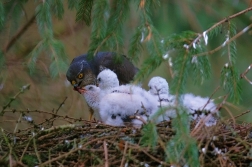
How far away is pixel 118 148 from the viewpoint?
2.41m

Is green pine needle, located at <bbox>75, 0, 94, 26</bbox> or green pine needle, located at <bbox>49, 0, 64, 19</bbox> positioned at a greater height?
green pine needle, located at <bbox>75, 0, 94, 26</bbox>

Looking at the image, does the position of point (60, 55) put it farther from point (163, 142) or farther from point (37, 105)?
point (37, 105)

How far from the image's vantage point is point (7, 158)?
237 cm

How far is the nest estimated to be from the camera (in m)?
2.37

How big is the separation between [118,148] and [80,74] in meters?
1.73

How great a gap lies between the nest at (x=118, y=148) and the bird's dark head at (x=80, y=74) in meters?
1.45

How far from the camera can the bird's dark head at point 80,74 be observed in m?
4.09

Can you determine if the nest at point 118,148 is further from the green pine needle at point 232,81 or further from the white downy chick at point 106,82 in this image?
the white downy chick at point 106,82

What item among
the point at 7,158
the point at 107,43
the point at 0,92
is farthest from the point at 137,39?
the point at 0,92

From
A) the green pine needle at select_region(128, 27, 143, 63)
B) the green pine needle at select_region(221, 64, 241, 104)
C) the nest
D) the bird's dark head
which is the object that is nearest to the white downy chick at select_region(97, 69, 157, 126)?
the green pine needle at select_region(128, 27, 143, 63)

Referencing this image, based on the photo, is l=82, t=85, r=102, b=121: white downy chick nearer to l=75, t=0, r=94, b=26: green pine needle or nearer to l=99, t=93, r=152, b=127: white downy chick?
l=99, t=93, r=152, b=127: white downy chick

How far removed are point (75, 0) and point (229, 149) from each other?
1.16m

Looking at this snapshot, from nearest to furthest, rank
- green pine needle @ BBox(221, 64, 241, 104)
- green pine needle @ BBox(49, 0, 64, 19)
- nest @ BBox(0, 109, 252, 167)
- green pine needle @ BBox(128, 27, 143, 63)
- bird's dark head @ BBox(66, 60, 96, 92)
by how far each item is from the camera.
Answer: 1. nest @ BBox(0, 109, 252, 167)
2. green pine needle @ BBox(221, 64, 241, 104)
3. green pine needle @ BBox(128, 27, 143, 63)
4. green pine needle @ BBox(49, 0, 64, 19)
5. bird's dark head @ BBox(66, 60, 96, 92)

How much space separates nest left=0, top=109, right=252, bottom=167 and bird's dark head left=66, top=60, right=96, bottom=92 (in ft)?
4.75
